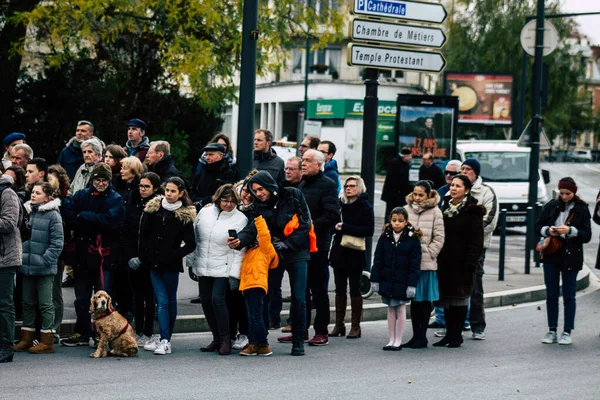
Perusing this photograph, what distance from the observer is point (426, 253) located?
412 inches

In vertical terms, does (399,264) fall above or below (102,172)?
below

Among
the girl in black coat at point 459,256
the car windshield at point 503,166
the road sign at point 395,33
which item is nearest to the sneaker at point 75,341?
the girl in black coat at point 459,256

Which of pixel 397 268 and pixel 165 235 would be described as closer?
pixel 165 235

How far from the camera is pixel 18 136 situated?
1222cm

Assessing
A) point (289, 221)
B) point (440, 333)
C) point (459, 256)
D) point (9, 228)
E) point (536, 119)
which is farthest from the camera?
point (536, 119)

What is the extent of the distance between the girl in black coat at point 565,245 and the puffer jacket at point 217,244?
3.43 m

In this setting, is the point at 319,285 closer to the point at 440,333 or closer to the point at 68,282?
the point at 440,333

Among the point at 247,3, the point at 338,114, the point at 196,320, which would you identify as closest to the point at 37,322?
the point at 196,320

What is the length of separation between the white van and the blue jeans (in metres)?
16.4

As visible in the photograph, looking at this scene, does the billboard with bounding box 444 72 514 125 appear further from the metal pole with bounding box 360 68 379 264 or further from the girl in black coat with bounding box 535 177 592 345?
the girl in black coat with bounding box 535 177 592 345

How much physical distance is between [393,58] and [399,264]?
3.68 meters

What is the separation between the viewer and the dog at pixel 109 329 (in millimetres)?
9258

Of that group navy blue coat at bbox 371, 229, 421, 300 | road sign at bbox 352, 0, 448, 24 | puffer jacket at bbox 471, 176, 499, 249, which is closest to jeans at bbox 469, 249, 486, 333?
puffer jacket at bbox 471, 176, 499, 249

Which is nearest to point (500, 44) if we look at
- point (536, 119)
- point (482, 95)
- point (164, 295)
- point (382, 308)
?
point (482, 95)
